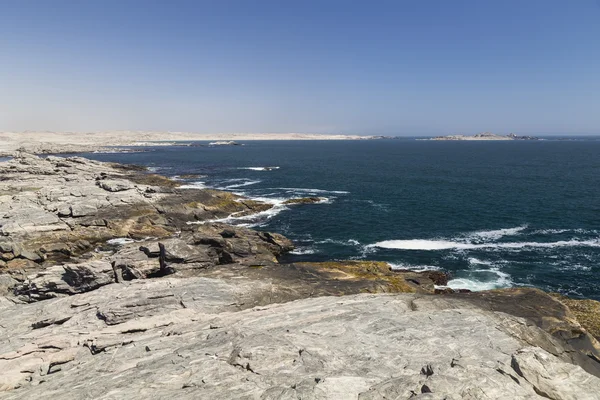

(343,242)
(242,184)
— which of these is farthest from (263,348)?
(242,184)

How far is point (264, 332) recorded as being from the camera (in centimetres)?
1792

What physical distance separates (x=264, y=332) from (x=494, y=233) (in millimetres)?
43282

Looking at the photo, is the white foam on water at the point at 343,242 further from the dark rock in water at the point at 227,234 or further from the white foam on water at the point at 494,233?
the white foam on water at the point at 494,233

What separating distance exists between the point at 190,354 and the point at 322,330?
6.74 meters

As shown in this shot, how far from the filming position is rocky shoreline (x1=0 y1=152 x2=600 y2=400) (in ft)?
42.3

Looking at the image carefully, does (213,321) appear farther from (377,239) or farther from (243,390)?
(377,239)

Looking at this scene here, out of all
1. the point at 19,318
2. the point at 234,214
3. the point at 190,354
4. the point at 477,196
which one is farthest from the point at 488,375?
the point at 477,196

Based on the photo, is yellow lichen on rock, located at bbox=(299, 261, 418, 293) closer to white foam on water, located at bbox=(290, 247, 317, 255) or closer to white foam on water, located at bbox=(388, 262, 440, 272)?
white foam on water, located at bbox=(388, 262, 440, 272)

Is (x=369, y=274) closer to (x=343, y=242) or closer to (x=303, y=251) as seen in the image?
(x=303, y=251)

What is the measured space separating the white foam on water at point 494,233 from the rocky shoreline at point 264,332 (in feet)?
55.1

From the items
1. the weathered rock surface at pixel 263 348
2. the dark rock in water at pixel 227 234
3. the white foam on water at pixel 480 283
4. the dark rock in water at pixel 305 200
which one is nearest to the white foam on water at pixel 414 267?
the white foam on water at pixel 480 283

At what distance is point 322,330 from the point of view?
60.5 feet

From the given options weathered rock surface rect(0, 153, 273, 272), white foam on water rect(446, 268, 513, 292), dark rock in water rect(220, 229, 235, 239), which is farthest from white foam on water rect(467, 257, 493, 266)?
dark rock in water rect(220, 229, 235, 239)

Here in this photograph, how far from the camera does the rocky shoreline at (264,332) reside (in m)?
12.9
